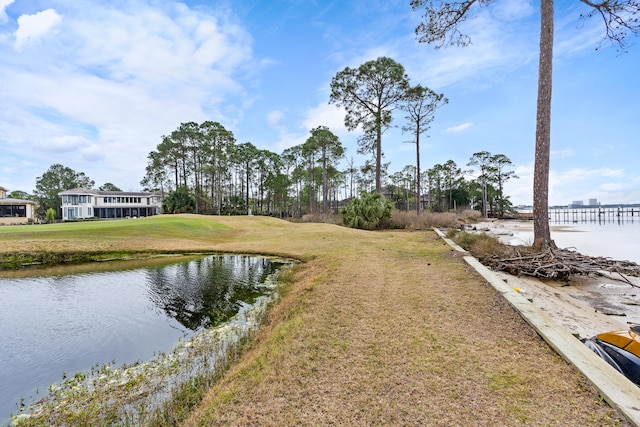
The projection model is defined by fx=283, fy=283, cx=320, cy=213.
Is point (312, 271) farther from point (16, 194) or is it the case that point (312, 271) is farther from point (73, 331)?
point (16, 194)

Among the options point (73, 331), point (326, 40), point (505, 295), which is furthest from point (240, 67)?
point (505, 295)

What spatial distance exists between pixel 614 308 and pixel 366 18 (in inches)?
564

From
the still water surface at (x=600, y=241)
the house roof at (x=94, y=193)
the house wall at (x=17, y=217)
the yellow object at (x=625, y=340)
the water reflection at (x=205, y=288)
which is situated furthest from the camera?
the house roof at (x=94, y=193)

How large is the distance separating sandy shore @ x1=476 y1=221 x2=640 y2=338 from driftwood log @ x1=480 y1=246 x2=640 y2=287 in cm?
19

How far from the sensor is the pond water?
12.7 ft

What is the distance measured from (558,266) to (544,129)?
13.2ft

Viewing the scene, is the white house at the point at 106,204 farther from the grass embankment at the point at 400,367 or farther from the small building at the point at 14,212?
the grass embankment at the point at 400,367

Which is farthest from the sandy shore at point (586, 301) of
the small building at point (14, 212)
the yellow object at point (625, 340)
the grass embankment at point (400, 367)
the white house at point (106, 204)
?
the white house at point (106, 204)

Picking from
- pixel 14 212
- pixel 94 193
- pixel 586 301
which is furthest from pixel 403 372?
pixel 94 193

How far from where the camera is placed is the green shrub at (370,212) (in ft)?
65.9

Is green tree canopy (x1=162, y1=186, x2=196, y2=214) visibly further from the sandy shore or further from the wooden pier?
the wooden pier

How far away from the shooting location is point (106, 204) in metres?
45.8

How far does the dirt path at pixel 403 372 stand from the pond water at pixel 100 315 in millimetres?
2155

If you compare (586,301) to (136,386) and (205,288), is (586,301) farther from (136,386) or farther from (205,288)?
(205,288)
